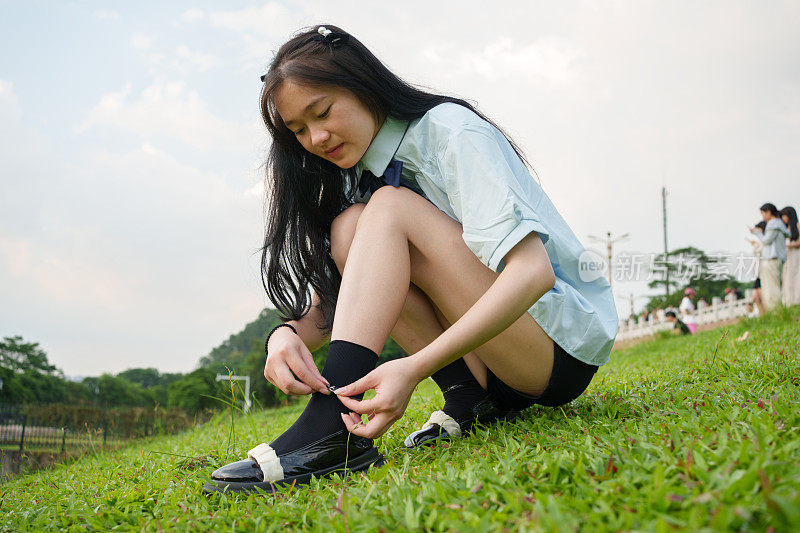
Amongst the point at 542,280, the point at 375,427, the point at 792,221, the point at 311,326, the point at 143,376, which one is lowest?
the point at 143,376

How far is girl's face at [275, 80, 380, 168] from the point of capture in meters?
1.69

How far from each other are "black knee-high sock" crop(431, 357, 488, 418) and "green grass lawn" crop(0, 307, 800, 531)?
0.40 feet

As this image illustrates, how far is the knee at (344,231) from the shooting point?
1.84 meters

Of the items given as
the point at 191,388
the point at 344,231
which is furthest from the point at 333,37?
the point at 191,388

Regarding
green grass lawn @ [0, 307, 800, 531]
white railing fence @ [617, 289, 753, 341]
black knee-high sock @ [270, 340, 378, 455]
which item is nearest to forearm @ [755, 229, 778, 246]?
green grass lawn @ [0, 307, 800, 531]

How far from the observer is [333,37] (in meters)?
1.79

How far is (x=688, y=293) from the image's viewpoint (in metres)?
13.1

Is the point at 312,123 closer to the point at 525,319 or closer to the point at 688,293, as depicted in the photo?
the point at 525,319

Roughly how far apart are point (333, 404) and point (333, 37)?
1.14 metres

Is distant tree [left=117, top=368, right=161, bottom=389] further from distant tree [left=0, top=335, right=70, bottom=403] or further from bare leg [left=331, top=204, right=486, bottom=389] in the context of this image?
bare leg [left=331, top=204, right=486, bottom=389]

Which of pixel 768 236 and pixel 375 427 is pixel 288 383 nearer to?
pixel 375 427

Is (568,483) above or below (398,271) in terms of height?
below

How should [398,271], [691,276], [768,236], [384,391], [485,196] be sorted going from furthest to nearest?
[691,276] → [768,236] → [398,271] → [485,196] → [384,391]

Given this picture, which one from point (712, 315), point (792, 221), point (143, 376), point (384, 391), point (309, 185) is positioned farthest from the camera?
point (143, 376)
